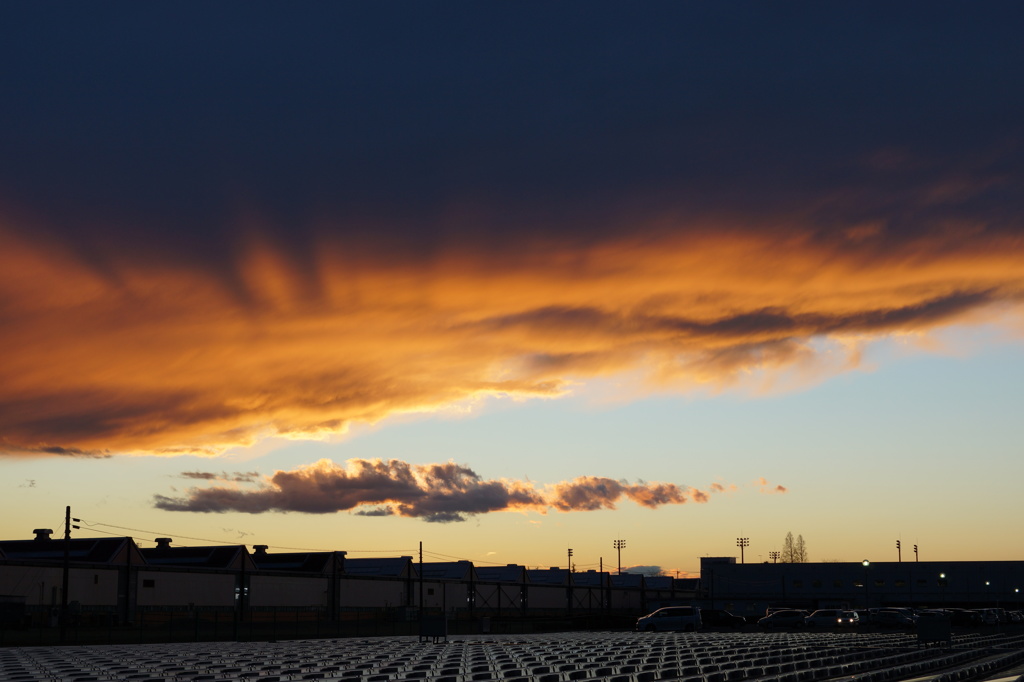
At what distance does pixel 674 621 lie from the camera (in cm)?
7625

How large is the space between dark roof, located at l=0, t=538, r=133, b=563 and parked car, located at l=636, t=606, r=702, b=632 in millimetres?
39286

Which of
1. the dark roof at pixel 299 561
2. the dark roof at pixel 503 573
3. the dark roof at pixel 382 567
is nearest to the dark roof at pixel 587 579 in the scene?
the dark roof at pixel 503 573

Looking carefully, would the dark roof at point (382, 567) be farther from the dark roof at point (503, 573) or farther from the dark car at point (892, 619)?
the dark car at point (892, 619)

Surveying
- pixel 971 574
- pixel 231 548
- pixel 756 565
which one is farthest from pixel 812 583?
pixel 231 548

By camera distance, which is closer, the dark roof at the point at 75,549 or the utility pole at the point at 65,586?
the utility pole at the point at 65,586

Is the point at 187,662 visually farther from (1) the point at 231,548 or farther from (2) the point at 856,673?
(1) the point at 231,548

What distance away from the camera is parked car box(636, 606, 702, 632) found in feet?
249

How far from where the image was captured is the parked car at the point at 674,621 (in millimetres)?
76000

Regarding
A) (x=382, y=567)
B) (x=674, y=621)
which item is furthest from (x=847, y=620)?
(x=382, y=567)

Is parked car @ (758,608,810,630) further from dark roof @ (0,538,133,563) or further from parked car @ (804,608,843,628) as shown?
dark roof @ (0,538,133,563)

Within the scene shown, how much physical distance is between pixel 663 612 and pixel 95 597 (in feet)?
134

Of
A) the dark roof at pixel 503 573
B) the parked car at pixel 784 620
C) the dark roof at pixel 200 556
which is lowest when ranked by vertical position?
the parked car at pixel 784 620

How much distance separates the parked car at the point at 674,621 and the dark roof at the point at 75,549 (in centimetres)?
3929

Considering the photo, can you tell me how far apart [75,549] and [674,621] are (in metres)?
49.9
